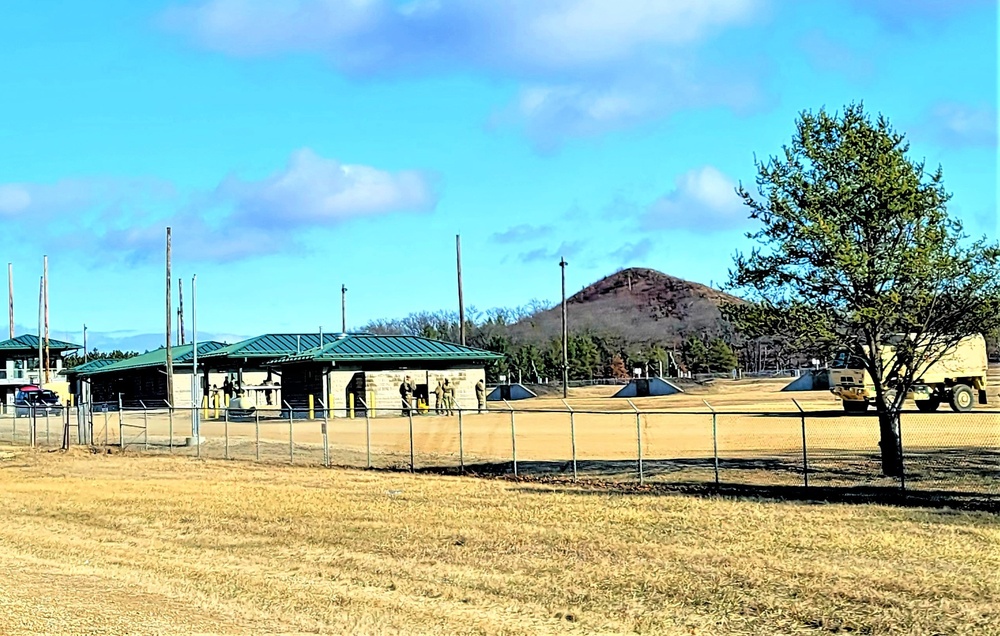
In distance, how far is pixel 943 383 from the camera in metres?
43.8

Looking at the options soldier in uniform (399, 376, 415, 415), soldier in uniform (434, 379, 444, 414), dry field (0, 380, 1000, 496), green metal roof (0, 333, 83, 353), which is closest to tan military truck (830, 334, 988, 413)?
dry field (0, 380, 1000, 496)

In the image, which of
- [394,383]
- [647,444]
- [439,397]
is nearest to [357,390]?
[394,383]

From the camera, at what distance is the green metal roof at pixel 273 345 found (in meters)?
62.2

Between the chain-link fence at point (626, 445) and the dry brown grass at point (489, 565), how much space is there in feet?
10.5

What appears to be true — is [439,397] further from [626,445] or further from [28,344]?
[28,344]

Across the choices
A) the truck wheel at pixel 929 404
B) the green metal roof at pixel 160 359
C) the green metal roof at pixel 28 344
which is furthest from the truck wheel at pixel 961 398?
the green metal roof at pixel 28 344

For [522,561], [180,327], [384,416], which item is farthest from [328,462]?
[180,327]

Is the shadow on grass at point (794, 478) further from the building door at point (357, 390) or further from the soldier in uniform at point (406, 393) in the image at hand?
the building door at point (357, 390)

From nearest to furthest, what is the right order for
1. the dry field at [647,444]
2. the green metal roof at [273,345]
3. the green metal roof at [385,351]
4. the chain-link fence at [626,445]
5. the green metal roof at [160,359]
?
the chain-link fence at [626,445] → the dry field at [647,444] → the green metal roof at [385,351] → the green metal roof at [273,345] → the green metal roof at [160,359]

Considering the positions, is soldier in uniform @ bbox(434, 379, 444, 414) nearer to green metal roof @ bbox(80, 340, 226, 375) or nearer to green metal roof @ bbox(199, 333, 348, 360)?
green metal roof @ bbox(199, 333, 348, 360)

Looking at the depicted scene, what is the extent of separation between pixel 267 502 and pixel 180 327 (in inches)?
2339

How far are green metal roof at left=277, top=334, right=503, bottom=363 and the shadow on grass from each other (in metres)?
26.5

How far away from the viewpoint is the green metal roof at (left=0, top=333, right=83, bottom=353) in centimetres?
9225

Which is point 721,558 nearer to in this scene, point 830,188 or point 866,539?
point 866,539
